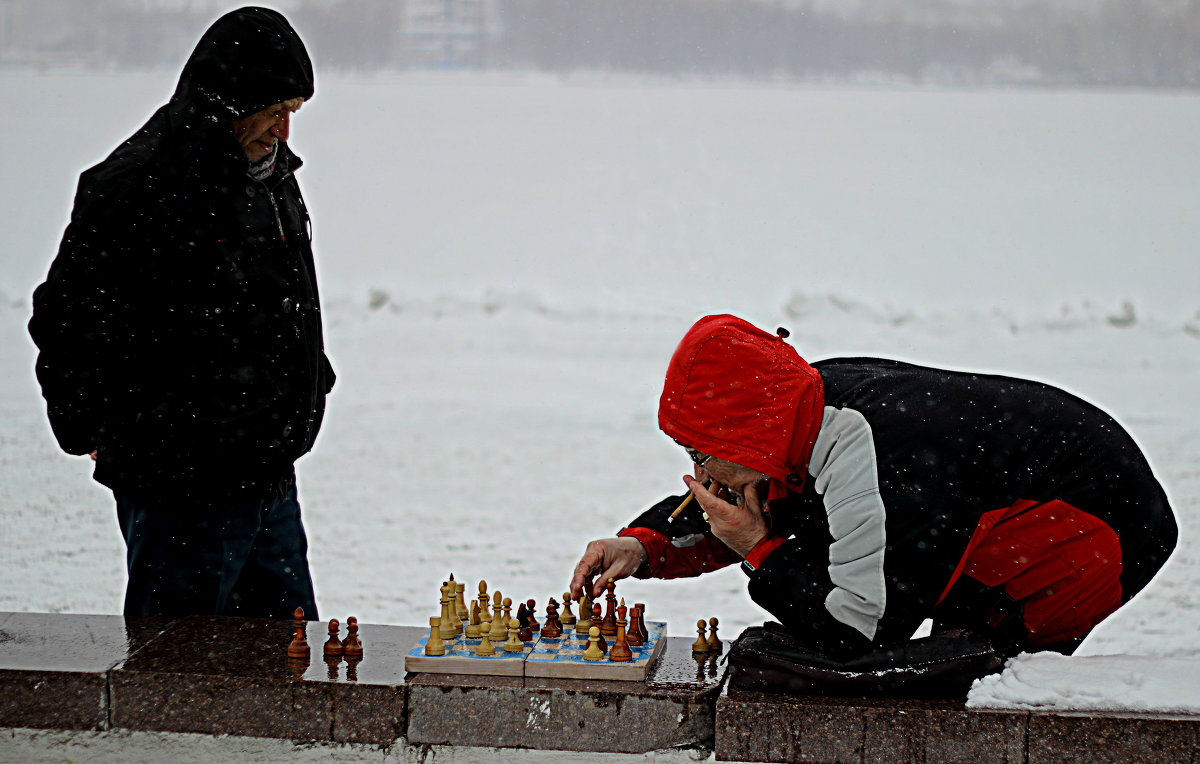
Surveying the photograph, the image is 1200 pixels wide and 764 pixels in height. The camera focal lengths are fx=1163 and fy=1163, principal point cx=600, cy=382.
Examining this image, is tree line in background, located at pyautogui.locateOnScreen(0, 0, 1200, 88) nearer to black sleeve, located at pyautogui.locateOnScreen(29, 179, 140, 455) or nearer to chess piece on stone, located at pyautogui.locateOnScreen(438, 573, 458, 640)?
black sleeve, located at pyautogui.locateOnScreen(29, 179, 140, 455)

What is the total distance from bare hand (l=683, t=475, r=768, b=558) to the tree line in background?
11354mm

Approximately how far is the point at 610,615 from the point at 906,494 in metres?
0.73

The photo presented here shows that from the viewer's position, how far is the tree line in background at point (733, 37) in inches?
512

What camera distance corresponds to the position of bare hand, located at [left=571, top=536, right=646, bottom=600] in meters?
2.42

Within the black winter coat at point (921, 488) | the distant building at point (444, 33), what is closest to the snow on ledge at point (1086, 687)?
the black winter coat at point (921, 488)

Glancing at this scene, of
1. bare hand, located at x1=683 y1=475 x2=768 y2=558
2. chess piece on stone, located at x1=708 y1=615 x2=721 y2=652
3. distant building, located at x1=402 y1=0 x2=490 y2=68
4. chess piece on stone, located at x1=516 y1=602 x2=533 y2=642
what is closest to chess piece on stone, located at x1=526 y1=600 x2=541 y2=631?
chess piece on stone, located at x1=516 y1=602 x2=533 y2=642

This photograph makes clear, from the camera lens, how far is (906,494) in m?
1.95

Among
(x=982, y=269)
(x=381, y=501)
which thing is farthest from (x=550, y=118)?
(x=381, y=501)

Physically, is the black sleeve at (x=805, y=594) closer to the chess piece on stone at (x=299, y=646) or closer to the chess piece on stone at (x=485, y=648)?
the chess piece on stone at (x=485, y=648)

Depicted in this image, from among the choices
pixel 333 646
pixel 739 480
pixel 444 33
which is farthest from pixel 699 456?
pixel 444 33

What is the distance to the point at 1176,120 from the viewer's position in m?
13.7

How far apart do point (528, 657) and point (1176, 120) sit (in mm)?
13852

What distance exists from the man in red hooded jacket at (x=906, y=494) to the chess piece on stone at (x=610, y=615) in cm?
33

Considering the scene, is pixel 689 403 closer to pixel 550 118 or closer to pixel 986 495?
pixel 986 495
